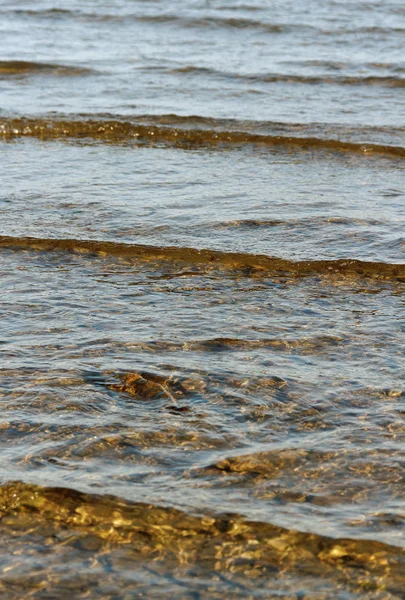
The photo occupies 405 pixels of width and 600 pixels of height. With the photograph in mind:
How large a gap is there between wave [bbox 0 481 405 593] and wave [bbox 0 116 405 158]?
547 cm

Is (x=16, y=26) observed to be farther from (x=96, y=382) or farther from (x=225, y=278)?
(x=96, y=382)

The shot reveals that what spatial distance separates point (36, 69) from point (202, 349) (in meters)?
8.11

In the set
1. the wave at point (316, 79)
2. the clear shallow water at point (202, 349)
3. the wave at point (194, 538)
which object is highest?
the wave at point (316, 79)

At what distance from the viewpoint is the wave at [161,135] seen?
8.16m

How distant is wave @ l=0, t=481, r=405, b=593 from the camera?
2.80 meters

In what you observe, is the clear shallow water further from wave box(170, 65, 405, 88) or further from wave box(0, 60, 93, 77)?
wave box(0, 60, 93, 77)

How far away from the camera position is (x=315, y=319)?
4.55 m

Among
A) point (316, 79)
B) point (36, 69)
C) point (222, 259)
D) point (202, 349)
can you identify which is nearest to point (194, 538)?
point (202, 349)

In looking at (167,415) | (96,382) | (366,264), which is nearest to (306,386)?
(167,415)

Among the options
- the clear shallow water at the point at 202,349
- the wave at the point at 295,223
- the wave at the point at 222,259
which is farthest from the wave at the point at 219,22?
the wave at the point at 222,259

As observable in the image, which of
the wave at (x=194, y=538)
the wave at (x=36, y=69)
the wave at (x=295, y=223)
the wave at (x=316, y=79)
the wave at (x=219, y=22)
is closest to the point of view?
the wave at (x=194, y=538)

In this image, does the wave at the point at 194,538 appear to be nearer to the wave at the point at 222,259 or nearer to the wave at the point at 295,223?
the wave at the point at 222,259

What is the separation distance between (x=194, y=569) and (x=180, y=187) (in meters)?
4.30

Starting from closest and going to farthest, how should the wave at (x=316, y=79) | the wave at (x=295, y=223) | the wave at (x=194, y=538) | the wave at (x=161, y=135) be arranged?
the wave at (x=194, y=538)
the wave at (x=295, y=223)
the wave at (x=161, y=135)
the wave at (x=316, y=79)
